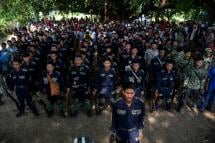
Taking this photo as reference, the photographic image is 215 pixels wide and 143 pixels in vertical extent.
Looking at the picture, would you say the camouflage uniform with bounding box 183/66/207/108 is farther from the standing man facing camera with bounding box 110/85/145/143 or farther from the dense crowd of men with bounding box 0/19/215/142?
the standing man facing camera with bounding box 110/85/145/143

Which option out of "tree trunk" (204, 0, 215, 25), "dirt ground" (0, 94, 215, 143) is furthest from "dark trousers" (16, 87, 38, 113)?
"tree trunk" (204, 0, 215, 25)

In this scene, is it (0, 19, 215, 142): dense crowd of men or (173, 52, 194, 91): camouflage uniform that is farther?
(173, 52, 194, 91): camouflage uniform

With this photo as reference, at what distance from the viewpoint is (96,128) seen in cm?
904

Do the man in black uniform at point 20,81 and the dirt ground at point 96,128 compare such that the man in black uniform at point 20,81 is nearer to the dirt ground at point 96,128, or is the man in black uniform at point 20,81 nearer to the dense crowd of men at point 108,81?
the dense crowd of men at point 108,81

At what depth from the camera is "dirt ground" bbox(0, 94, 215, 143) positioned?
28.3 feet

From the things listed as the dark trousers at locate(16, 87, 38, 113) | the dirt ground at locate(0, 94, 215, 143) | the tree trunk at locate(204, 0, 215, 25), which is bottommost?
the dirt ground at locate(0, 94, 215, 143)

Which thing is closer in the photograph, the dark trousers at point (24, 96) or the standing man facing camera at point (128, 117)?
the standing man facing camera at point (128, 117)

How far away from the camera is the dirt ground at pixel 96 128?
8.63 metres

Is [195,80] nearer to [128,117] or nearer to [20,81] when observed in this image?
[128,117]

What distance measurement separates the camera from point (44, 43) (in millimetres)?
13594

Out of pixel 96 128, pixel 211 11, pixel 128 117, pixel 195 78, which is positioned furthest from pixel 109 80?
pixel 211 11

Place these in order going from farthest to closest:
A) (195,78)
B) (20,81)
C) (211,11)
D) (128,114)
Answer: (211,11), (195,78), (20,81), (128,114)

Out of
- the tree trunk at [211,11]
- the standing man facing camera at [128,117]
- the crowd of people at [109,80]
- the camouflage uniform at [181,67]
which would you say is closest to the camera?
the standing man facing camera at [128,117]

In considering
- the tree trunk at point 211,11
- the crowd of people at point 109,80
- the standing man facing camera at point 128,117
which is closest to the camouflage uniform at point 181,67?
the crowd of people at point 109,80
